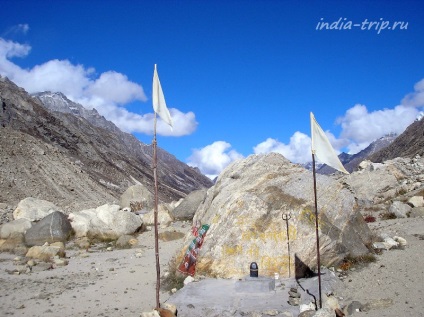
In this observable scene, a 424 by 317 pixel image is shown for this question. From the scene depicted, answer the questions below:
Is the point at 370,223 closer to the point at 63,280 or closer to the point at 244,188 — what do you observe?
the point at 244,188

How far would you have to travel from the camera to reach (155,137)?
10.0 m

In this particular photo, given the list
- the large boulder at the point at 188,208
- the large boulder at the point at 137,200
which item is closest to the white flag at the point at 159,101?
the large boulder at the point at 188,208

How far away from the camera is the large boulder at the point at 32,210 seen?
27.4 meters

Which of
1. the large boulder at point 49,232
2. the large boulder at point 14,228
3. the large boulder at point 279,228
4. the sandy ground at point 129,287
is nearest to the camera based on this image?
the sandy ground at point 129,287

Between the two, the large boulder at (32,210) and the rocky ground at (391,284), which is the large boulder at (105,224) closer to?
the large boulder at (32,210)

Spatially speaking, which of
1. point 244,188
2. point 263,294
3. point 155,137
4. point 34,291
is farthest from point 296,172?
point 34,291

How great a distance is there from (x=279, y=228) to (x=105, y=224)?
48.4 feet

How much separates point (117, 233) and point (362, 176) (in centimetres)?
1913

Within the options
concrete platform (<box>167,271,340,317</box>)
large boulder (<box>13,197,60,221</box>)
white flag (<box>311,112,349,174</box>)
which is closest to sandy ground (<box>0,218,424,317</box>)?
A: concrete platform (<box>167,271,340,317</box>)

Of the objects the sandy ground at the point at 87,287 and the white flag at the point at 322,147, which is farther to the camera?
the sandy ground at the point at 87,287

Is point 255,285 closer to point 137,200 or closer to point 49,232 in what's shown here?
point 49,232

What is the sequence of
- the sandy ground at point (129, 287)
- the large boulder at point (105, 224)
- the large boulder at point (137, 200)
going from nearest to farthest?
the sandy ground at point (129, 287)
the large boulder at point (105, 224)
the large boulder at point (137, 200)

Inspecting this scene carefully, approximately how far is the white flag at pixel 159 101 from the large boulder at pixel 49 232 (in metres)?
15.8

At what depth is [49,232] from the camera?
22.7 m
